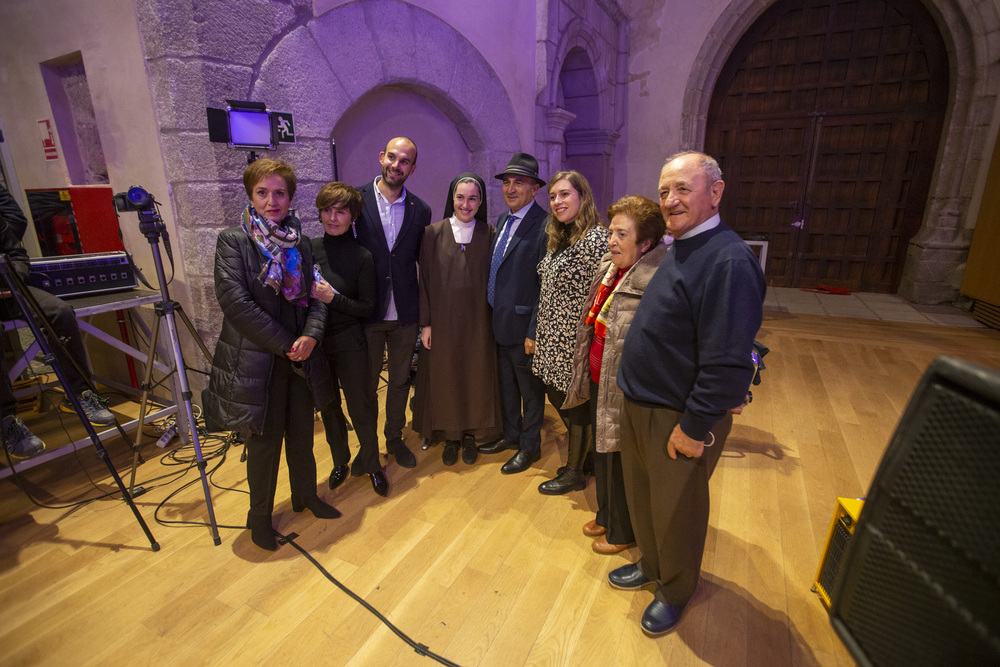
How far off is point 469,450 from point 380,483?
0.57 m

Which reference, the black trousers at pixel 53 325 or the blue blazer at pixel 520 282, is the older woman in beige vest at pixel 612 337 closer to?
the blue blazer at pixel 520 282

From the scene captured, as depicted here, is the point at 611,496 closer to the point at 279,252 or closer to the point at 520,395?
the point at 520,395

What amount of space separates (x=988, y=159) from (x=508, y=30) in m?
5.74

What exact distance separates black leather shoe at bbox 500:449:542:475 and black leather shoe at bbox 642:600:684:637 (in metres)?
1.10

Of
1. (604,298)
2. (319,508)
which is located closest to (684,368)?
(604,298)

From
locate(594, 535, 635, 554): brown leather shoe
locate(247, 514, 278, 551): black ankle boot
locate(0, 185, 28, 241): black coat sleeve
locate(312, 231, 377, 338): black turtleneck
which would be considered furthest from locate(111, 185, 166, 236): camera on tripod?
locate(594, 535, 635, 554): brown leather shoe

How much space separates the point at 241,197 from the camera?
2869 mm

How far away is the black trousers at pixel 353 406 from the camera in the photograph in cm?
245

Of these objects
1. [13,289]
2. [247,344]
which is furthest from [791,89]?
[13,289]

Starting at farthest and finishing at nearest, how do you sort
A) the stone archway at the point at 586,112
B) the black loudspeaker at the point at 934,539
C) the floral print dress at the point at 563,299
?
the stone archway at the point at 586,112, the floral print dress at the point at 563,299, the black loudspeaker at the point at 934,539

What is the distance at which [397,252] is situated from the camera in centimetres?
259

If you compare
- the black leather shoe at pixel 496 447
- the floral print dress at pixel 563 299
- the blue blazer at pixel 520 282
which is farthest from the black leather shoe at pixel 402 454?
the floral print dress at pixel 563 299

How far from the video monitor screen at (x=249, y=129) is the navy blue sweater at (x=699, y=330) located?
232 centimetres

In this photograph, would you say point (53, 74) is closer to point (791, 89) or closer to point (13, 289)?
point (13, 289)
